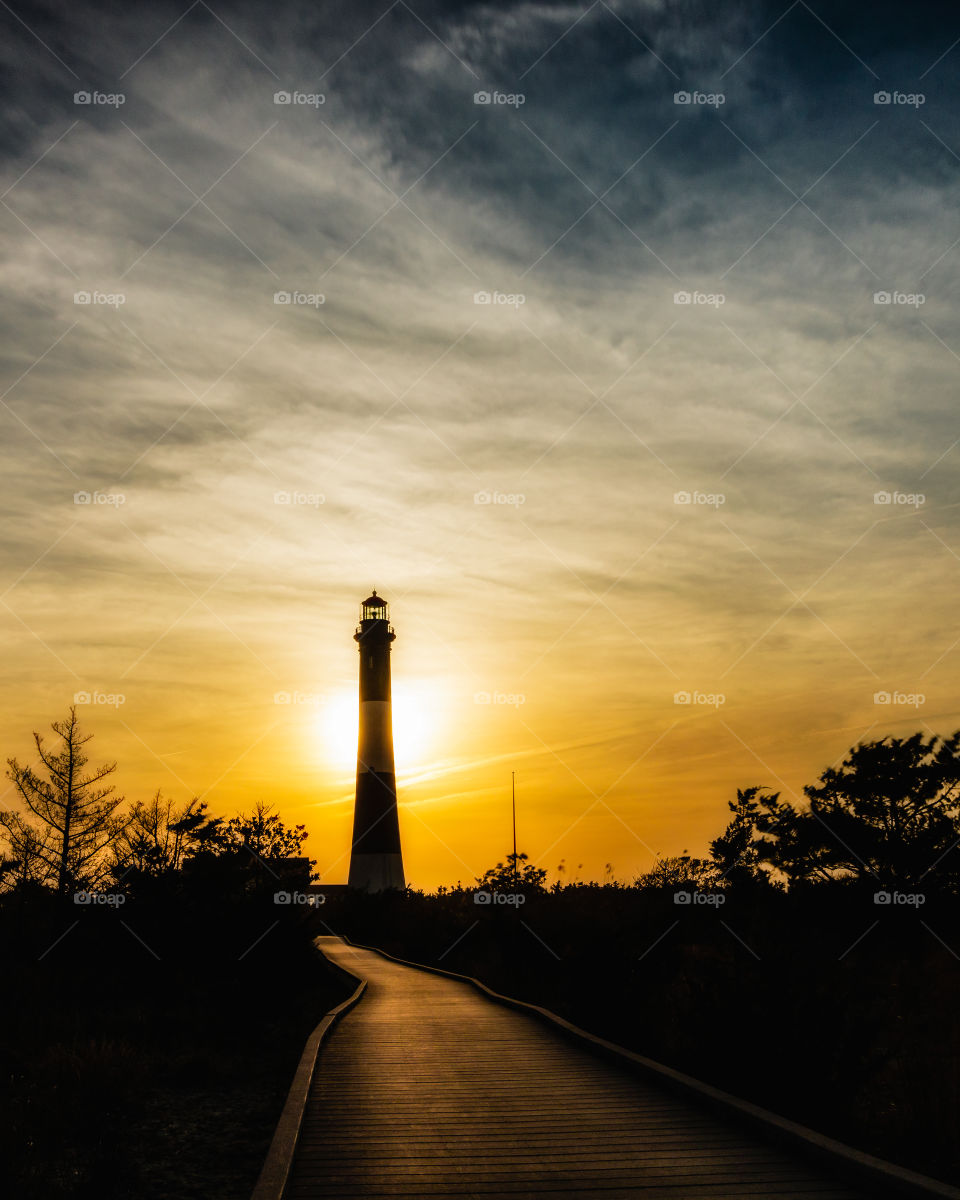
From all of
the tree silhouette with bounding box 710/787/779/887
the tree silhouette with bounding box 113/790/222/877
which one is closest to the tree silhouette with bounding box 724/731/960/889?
the tree silhouette with bounding box 710/787/779/887

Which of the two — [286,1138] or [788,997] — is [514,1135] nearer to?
[286,1138]

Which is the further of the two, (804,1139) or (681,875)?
(681,875)

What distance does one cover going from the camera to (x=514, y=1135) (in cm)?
814

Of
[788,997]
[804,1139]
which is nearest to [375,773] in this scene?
[788,997]

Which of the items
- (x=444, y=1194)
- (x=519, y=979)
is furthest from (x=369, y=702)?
(x=444, y=1194)

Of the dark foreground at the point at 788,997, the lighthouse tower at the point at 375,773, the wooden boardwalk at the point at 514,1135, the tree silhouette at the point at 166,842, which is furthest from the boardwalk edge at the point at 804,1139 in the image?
the lighthouse tower at the point at 375,773

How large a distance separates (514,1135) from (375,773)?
1719 inches

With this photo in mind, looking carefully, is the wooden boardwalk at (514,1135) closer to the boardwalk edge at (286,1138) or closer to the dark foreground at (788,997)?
the boardwalk edge at (286,1138)

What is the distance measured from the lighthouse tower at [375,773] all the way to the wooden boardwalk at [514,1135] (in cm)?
3794

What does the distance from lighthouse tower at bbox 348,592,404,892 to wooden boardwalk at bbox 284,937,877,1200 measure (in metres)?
37.9

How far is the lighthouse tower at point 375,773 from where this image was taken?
51.1 metres

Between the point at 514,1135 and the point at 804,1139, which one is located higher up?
the point at 804,1139

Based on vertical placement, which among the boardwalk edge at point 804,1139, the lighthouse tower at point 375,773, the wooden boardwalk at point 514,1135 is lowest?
the wooden boardwalk at point 514,1135

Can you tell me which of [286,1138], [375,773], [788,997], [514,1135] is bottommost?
[514,1135]
